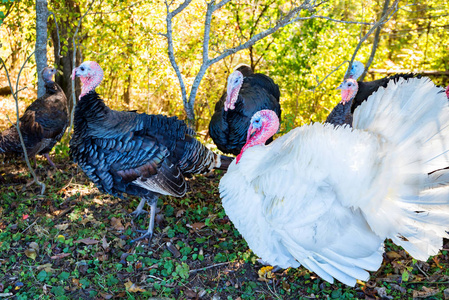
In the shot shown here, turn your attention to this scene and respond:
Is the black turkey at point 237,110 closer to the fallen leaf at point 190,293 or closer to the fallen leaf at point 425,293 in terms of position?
the fallen leaf at point 190,293

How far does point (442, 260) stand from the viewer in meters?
3.62

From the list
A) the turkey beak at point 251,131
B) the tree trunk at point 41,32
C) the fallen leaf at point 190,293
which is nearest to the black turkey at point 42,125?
the tree trunk at point 41,32

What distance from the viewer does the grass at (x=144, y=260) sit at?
10.8ft

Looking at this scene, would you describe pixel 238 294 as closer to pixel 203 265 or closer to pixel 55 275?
pixel 203 265

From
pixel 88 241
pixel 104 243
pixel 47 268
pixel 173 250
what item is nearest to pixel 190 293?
pixel 173 250

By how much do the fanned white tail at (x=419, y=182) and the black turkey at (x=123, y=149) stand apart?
187 centimetres

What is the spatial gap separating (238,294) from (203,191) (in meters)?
1.76

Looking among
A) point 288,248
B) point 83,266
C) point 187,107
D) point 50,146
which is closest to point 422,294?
→ point 288,248

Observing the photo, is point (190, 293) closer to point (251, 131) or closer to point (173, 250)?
point (173, 250)

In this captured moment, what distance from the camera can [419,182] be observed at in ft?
9.09

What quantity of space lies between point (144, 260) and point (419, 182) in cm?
247

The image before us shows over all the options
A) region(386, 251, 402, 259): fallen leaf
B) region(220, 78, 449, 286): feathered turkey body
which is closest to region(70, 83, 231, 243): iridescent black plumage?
region(220, 78, 449, 286): feathered turkey body

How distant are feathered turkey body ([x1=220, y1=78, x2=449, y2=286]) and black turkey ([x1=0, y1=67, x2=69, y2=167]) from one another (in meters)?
3.19

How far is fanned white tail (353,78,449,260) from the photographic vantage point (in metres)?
A: 2.74
